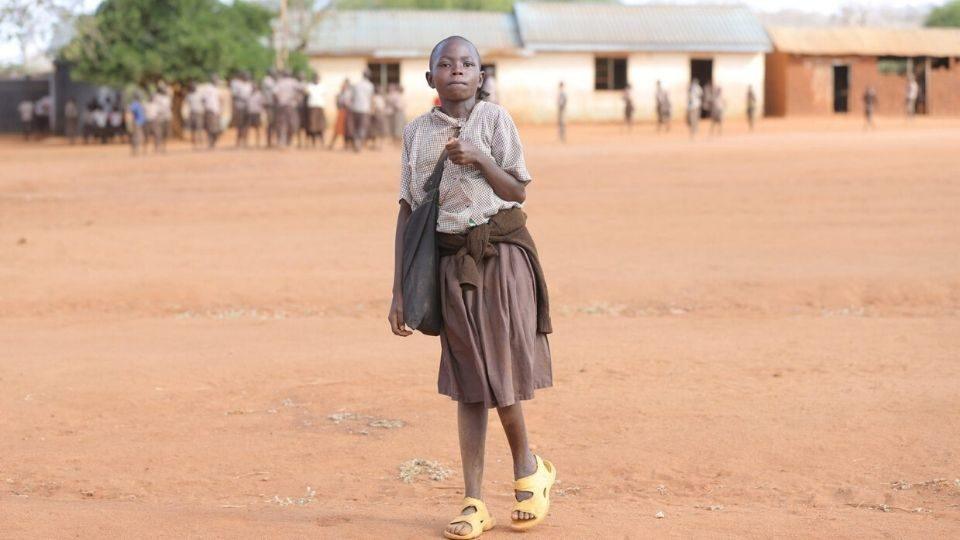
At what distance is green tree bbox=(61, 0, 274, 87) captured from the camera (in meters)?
30.7

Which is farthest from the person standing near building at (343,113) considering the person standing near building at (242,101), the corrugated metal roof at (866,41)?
the corrugated metal roof at (866,41)

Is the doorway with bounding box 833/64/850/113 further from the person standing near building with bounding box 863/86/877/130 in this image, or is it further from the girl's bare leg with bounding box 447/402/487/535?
the girl's bare leg with bounding box 447/402/487/535

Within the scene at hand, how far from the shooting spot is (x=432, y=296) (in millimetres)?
4453

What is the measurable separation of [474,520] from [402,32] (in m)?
37.1

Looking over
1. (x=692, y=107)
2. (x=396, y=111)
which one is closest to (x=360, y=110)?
(x=396, y=111)

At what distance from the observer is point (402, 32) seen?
40.7 meters

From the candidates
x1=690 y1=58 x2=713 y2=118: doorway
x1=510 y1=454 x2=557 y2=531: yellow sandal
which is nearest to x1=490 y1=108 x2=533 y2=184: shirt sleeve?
x1=510 y1=454 x2=557 y2=531: yellow sandal

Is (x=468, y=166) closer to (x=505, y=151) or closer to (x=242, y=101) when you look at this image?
(x=505, y=151)

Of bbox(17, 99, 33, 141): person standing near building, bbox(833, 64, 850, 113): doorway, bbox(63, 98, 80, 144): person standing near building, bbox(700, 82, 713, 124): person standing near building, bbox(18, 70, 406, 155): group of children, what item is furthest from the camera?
bbox(833, 64, 850, 113): doorway

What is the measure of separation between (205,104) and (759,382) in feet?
67.4

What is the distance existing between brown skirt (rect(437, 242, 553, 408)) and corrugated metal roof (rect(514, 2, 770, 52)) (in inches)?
1396

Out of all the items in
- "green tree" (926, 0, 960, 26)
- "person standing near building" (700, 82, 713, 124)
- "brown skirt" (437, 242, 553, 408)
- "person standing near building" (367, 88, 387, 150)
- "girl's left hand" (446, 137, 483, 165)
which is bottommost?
"brown skirt" (437, 242, 553, 408)

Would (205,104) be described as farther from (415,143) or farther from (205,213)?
(415,143)

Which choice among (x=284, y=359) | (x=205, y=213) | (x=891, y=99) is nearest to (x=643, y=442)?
(x=284, y=359)
